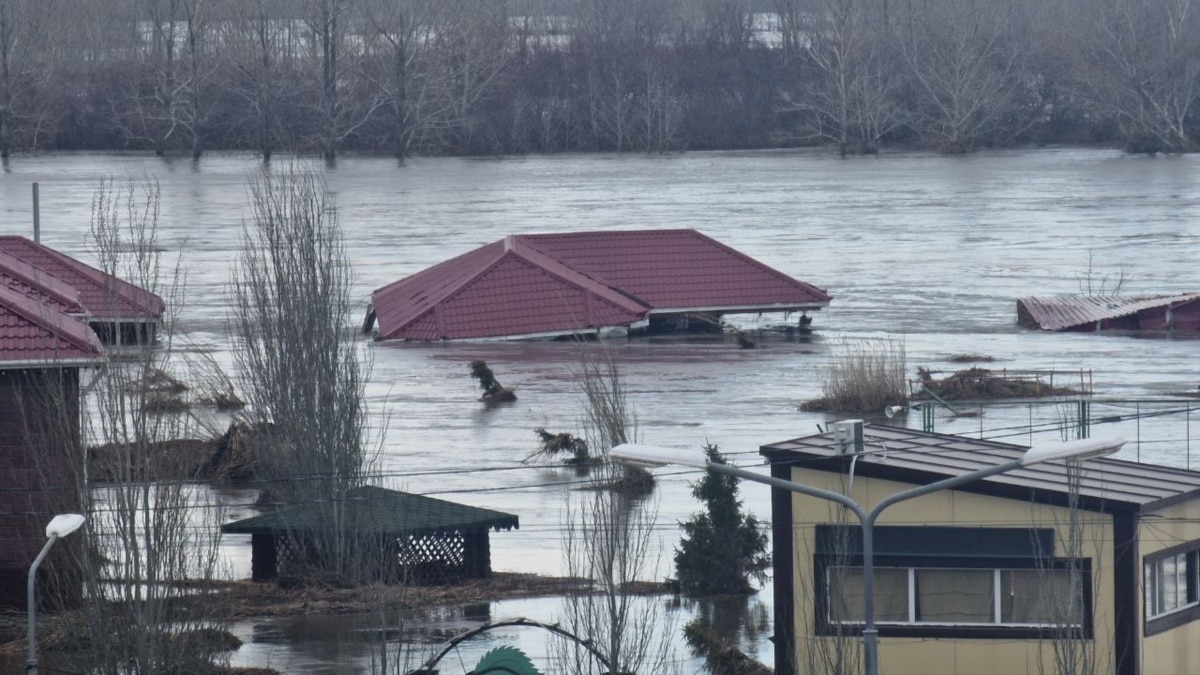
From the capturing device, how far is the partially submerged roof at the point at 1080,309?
51438mm

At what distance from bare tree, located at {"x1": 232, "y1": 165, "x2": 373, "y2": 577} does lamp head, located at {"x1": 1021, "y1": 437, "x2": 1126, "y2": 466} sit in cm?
1267

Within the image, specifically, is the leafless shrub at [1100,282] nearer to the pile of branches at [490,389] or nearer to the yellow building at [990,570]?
the pile of branches at [490,389]

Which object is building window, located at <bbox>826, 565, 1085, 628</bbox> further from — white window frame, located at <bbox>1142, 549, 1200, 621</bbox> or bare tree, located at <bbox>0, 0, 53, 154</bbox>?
bare tree, located at <bbox>0, 0, 53, 154</bbox>

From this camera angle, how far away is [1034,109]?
13888 cm

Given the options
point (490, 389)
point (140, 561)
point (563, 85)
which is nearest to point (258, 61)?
point (563, 85)

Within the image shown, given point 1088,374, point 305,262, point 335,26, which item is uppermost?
point 335,26

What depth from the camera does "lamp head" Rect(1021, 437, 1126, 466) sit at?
12641 mm

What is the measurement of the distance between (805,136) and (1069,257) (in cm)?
6957

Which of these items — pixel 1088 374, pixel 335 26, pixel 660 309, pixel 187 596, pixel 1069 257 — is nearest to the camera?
pixel 187 596

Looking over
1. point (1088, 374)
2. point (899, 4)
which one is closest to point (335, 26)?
point (899, 4)

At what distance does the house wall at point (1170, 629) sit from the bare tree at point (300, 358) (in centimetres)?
1069

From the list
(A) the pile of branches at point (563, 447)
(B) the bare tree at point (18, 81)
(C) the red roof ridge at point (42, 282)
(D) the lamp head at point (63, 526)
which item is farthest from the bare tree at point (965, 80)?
(D) the lamp head at point (63, 526)

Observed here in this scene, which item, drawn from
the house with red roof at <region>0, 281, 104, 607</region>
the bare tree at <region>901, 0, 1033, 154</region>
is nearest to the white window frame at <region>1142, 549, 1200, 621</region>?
the house with red roof at <region>0, 281, 104, 607</region>

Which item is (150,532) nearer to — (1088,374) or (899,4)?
(1088,374)
